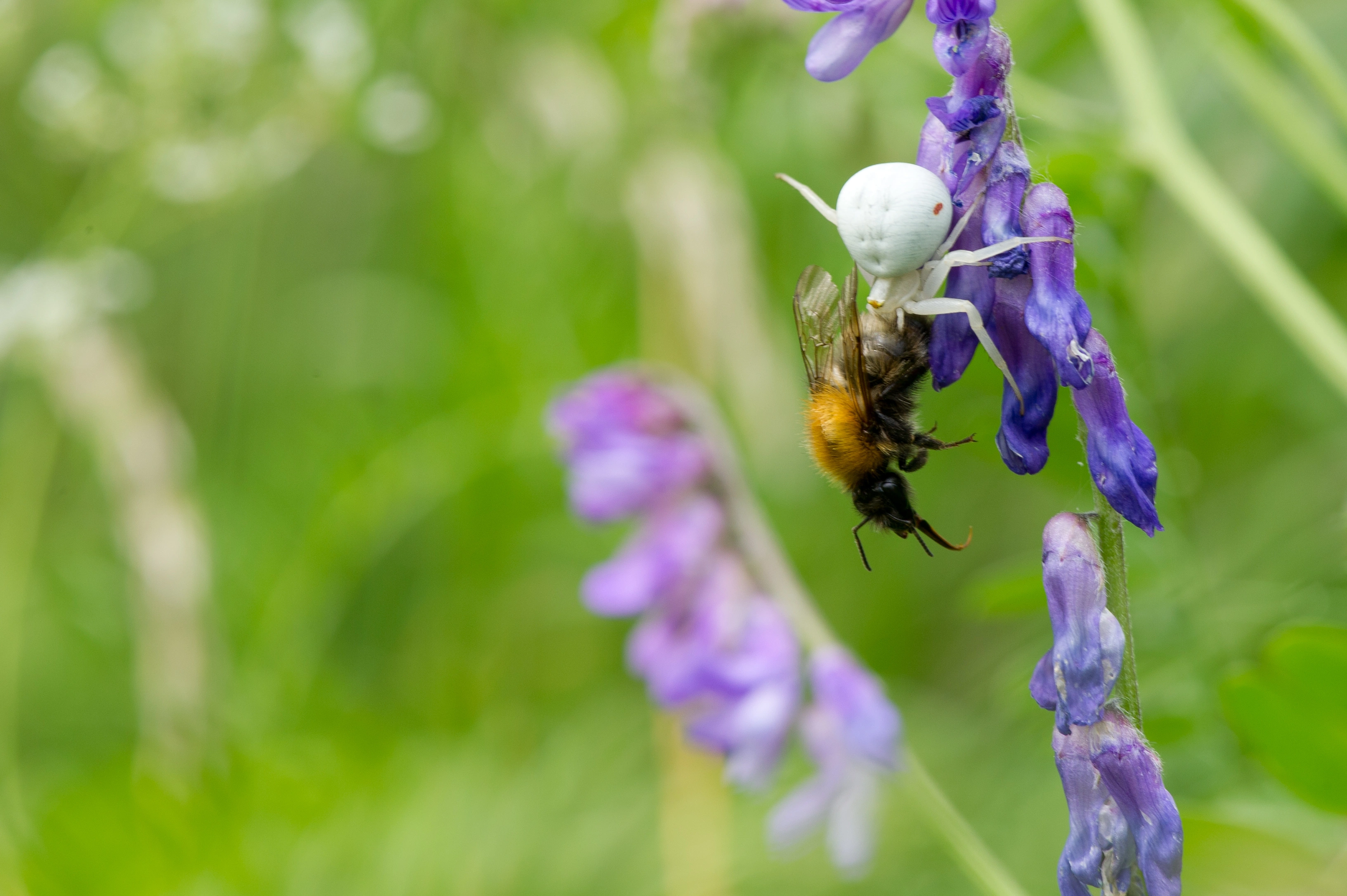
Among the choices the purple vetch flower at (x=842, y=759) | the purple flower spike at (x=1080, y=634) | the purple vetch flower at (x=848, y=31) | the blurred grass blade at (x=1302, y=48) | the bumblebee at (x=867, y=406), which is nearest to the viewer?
the purple flower spike at (x=1080, y=634)

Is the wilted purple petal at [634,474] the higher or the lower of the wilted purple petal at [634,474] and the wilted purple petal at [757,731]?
the higher

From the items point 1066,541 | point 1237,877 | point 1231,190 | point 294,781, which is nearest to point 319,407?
point 294,781

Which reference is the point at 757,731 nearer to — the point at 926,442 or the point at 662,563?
the point at 662,563

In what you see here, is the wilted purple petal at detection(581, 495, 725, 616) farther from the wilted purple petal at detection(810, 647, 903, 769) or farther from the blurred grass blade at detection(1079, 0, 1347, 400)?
the blurred grass blade at detection(1079, 0, 1347, 400)

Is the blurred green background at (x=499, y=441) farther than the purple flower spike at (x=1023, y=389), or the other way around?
the blurred green background at (x=499, y=441)

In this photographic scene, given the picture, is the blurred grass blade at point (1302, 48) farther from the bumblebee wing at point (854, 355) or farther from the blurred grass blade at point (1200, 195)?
the bumblebee wing at point (854, 355)

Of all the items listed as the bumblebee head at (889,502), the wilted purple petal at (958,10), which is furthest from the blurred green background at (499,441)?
→ the wilted purple petal at (958,10)

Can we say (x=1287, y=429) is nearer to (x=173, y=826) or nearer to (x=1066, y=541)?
(x=1066, y=541)
